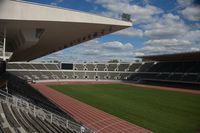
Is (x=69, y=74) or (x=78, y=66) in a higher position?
(x=78, y=66)

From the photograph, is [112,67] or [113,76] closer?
[113,76]

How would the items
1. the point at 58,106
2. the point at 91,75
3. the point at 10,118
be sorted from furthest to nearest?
the point at 91,75
the point at 58,106
the point at 10,118

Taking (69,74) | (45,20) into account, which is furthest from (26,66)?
(45,20)

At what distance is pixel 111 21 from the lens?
456 inches

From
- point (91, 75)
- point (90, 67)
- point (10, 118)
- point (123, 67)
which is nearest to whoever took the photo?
point (10, 118)

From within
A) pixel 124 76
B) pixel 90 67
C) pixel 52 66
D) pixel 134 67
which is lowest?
pixel 124 76

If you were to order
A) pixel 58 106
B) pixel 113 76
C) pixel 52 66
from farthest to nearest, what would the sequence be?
pixel 113 76, pixel 52 66, pixel 58 106

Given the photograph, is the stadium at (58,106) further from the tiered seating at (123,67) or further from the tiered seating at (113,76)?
the tiered seating at (123,67)

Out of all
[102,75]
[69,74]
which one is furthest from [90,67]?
[69,74]

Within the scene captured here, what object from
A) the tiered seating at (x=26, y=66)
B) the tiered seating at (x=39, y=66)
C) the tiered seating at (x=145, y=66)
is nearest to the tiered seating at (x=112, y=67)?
the tiered seating at (x=145, y=66)

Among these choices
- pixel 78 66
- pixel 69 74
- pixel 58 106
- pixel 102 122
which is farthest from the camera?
pixel 78 66

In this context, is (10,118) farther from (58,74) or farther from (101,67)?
(101,67)

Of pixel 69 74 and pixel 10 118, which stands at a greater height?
pixel 10 118

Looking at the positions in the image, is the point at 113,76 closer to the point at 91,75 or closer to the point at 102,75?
the point at 102,75
